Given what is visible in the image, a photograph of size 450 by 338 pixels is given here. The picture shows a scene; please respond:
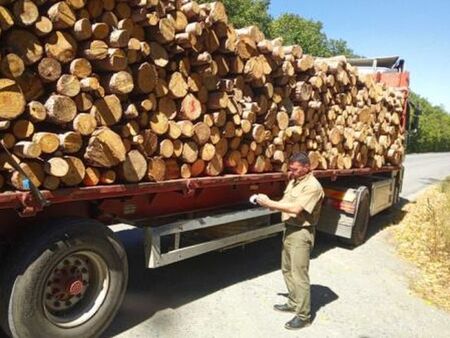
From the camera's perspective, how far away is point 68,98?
3.58 meters

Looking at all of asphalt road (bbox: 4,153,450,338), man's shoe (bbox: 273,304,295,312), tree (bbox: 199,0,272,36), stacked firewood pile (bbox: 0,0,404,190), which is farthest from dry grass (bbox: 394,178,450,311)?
tree (bbox: 199,0,272,36)

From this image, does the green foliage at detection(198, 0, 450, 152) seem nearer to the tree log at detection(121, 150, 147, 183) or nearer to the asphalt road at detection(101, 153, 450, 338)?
the asphalt road at detection(101, 153, 450, 338)

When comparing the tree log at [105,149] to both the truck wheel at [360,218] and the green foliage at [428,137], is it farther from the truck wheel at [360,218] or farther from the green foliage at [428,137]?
the green foliage at [428,137]

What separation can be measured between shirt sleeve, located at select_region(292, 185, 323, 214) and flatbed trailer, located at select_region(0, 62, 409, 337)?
0.87 m

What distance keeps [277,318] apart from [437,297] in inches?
99.5

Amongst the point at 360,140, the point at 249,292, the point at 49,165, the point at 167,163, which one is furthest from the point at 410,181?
the point at 49,165

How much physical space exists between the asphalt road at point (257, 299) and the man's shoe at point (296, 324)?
0.07 metres

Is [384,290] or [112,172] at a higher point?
[112,172]

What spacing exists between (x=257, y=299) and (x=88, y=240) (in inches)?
91.6

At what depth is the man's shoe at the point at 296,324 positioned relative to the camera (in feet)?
15.5

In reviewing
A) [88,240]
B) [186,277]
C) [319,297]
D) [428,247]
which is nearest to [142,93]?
[88,240]

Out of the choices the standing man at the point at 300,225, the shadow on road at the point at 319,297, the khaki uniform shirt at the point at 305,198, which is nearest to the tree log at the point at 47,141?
the standing man at the point at 300,225

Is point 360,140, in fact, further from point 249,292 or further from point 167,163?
point 167,163

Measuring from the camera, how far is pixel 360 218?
8.35 meters
